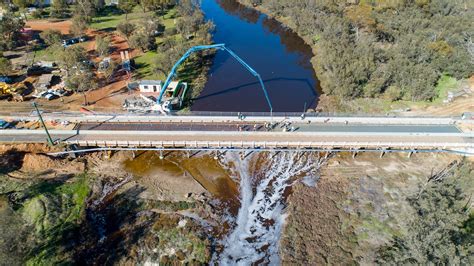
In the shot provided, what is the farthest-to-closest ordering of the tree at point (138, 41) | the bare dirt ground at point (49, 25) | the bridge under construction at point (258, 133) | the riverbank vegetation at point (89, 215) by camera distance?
the bare dirt ground at point (49, 25) → the tree at point (138, 41) → the bridge under construction at point (258, 133) → the riverbank vegetation at point (89, 215)

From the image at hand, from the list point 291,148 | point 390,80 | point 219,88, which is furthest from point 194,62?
point 390,80

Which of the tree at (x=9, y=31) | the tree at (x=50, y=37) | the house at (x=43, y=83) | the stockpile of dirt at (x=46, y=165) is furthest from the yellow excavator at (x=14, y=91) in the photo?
the stockpile of dirt at (x=46, y=165)

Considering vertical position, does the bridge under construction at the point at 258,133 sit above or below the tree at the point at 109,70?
below

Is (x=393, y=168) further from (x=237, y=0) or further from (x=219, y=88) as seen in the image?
(x=237, y=0)

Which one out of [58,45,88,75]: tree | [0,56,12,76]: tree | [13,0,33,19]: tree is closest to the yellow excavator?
[0,56,12,76]: tree

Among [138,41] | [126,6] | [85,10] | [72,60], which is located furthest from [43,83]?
[126,6]

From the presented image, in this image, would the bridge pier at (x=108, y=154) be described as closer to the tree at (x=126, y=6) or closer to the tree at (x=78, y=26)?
the tree at (x=78, y=26)

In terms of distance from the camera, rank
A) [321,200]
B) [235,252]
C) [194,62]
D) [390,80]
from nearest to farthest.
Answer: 1. [235,252]
2. [321,200]
3. [390,80]
4. [194,62]
